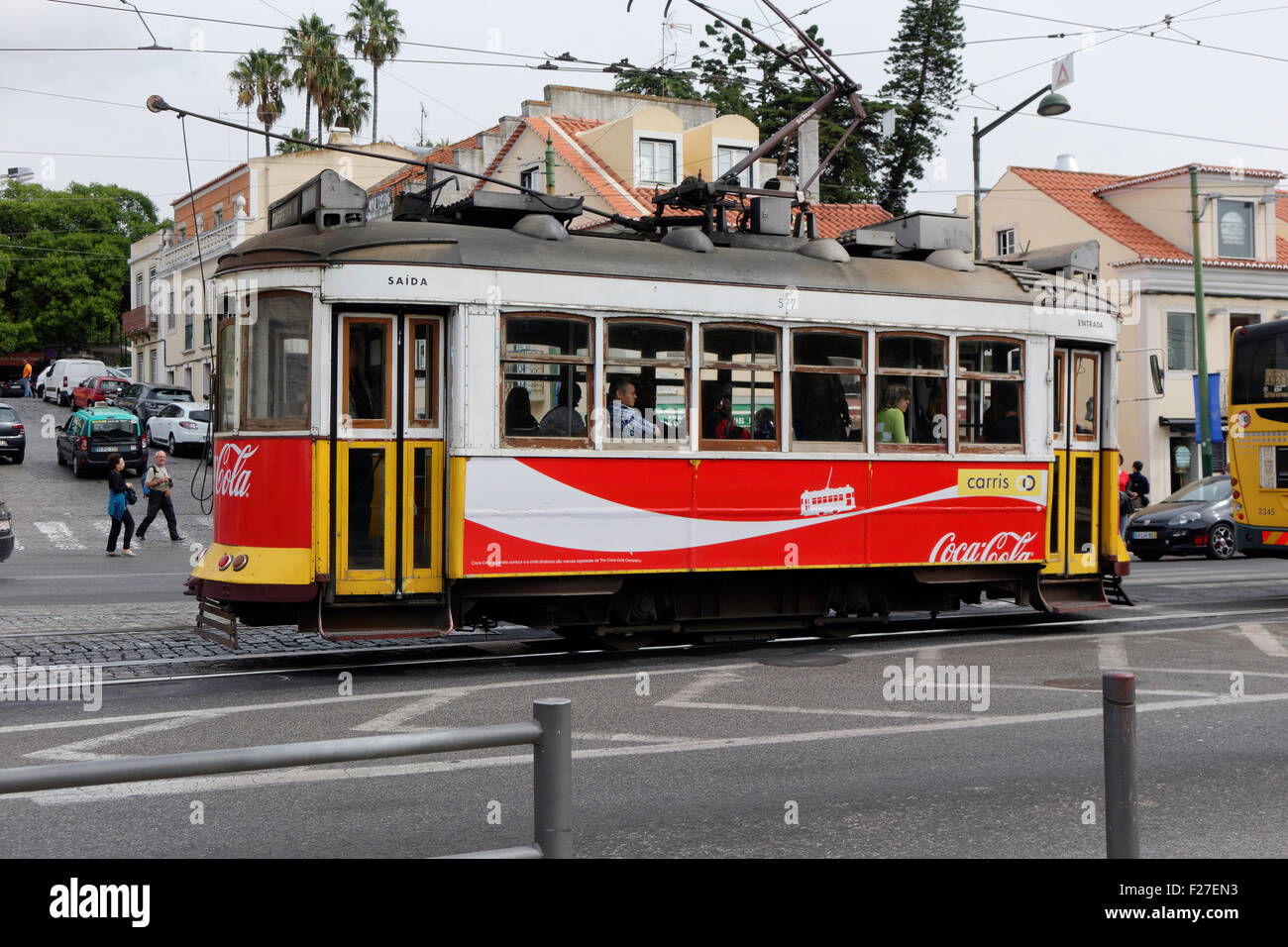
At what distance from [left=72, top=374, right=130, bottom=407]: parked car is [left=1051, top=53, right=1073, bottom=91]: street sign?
34833 mm

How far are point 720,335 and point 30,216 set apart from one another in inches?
3119

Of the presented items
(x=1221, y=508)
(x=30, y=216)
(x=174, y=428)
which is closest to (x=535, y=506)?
(x=1221, y=508)

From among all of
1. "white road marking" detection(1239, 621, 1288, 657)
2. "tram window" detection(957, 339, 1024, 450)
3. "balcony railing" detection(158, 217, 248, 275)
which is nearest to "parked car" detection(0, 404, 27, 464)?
"balcony railing" detection(158, 217, 248, 275)

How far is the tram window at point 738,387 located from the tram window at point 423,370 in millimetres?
2318

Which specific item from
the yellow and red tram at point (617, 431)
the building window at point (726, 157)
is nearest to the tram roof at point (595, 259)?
the yellow and red tram at point (617, 431)

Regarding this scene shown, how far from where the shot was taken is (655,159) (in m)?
36.5

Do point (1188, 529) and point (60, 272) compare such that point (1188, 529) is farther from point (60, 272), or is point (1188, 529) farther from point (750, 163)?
point (60, 272)

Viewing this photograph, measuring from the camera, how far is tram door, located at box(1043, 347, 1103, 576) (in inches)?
542

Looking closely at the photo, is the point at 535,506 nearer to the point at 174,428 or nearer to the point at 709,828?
the point at 709,828

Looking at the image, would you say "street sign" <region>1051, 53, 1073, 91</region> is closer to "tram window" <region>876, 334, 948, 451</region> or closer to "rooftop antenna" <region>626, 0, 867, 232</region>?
"rooftop antenna" <region>626, 0, 867, 232</region>

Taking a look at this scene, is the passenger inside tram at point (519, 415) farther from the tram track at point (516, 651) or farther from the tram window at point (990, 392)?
the tram window at point (990, 392)

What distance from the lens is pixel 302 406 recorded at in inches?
414

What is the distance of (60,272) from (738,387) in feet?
249

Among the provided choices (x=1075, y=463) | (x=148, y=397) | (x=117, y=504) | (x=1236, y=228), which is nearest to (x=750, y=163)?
(x=1075, y=463)
